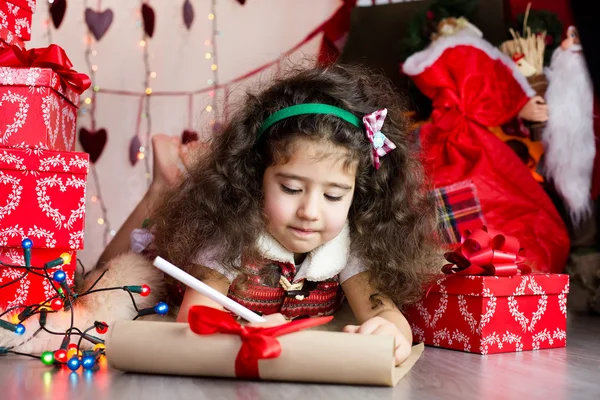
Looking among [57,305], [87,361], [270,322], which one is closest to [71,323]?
[57,305]

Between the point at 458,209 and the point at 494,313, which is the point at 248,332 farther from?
the point at 458,209

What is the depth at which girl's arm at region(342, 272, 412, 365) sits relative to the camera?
1179 mm

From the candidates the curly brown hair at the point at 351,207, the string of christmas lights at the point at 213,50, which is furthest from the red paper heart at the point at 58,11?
the curly brown hair at the point at 351,207

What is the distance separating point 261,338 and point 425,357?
455 mm

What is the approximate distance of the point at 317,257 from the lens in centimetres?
138

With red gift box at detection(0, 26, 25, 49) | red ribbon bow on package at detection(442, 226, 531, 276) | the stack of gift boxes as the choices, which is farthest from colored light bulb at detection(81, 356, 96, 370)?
red gift box at detection(0, 26, 25, 49)

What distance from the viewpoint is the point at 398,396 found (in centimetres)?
96

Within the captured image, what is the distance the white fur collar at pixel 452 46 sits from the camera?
211cm

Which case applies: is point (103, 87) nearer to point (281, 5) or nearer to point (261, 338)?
point (281, 5)

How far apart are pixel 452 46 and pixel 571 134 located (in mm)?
441

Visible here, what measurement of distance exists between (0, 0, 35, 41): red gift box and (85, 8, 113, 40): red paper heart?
689 mm

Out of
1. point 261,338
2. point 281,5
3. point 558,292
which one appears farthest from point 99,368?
point 281,5

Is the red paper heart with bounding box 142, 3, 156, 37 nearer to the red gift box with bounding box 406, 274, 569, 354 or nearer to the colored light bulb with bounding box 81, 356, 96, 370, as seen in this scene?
the red gift box with bounding box 406, 274, 569, 354

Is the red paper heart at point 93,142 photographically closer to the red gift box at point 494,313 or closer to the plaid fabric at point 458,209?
the plaid fabric at point 458,209
